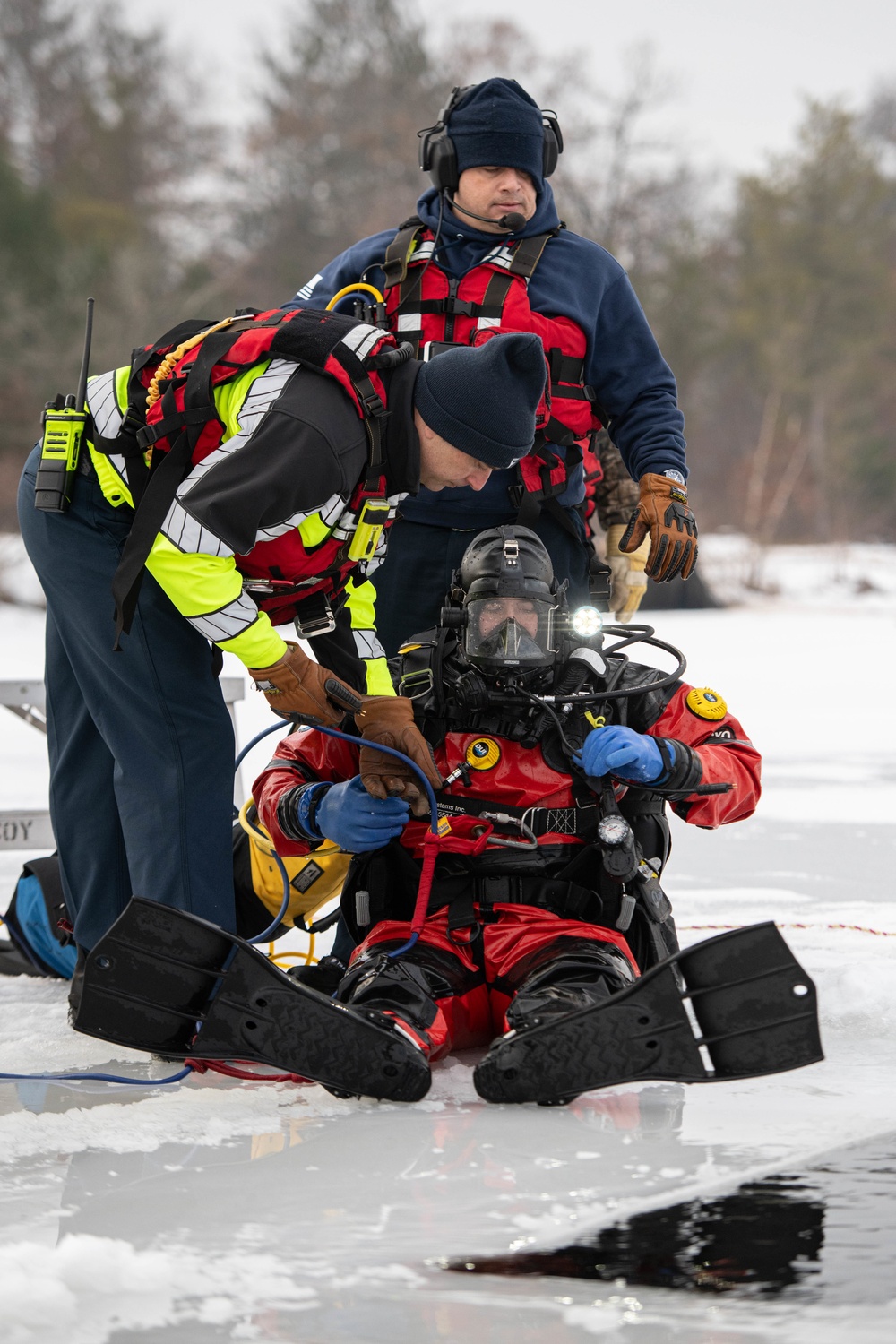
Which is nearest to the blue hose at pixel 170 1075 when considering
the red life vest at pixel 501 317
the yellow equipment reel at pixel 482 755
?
the yellow equipment reel at pixel 482 755

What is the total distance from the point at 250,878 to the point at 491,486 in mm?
983

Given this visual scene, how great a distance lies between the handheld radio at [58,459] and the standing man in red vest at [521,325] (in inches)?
30.0

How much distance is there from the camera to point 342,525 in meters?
2.29

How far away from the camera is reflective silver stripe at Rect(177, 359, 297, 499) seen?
2102 mm

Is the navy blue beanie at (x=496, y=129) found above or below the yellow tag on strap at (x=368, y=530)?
above

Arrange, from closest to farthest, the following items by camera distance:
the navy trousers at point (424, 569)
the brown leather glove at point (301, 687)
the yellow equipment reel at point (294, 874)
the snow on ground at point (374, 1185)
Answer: the snow on ground at point (374, 1185)
the brown leather glove at point (301, 687)
the yellow equipment reel at point (294, 874)
the navy trousers at point (424, 569)

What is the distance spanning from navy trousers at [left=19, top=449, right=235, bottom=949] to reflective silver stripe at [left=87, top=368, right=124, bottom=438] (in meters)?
0.10

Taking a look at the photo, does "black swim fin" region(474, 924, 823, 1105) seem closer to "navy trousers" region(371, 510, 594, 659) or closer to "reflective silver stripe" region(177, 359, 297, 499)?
"reflective silver stripe" region(177, 359, 297, 499)

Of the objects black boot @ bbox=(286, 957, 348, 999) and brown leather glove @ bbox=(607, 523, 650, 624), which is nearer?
black boot @ bbox=(286, 957, 348, 999)

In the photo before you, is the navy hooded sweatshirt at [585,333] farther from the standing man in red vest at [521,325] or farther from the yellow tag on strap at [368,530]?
the yellow tag on strap at [368,530]

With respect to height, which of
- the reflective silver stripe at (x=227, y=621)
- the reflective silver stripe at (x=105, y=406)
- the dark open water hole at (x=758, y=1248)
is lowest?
the dark open water hole at (x=758, y=1248)

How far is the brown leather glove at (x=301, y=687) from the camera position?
221 centimetres

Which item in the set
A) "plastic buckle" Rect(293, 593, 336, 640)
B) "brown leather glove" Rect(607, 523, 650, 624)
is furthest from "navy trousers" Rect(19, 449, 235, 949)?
"brown leather glove" Rect(607, 523, 650, 624)

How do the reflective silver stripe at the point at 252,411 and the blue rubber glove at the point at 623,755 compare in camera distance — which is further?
the blue rubber glove at the point at 623,755
